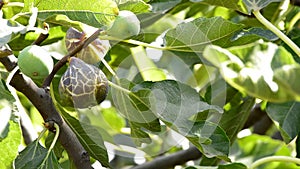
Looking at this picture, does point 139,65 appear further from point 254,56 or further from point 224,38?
point 254,56

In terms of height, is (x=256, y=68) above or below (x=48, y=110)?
above

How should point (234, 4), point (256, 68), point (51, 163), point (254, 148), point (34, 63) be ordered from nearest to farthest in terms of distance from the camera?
point (256, 68)
point (34, 63)
point (51, 163)
point (234, 4)
point (254, 148)

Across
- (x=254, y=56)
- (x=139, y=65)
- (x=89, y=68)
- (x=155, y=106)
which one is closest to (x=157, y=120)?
(x=155, y=106)

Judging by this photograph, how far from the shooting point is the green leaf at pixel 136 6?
3.23 ft

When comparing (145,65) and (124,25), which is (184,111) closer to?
(124,25)

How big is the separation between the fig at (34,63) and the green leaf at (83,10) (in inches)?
4.2

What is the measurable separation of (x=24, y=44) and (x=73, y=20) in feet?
0.69

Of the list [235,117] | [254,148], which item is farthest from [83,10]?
[254,148]

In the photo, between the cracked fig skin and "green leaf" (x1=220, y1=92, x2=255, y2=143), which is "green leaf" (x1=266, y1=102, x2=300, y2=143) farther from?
the cracked fig skin

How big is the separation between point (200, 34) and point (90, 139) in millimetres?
Result: 287

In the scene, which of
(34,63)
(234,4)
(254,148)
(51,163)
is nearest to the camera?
(34,63)

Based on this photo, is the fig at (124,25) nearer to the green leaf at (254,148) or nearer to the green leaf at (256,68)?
the green leaf at (256,68)

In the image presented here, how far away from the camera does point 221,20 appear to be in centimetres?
105

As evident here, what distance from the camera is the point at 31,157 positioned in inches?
41.0
